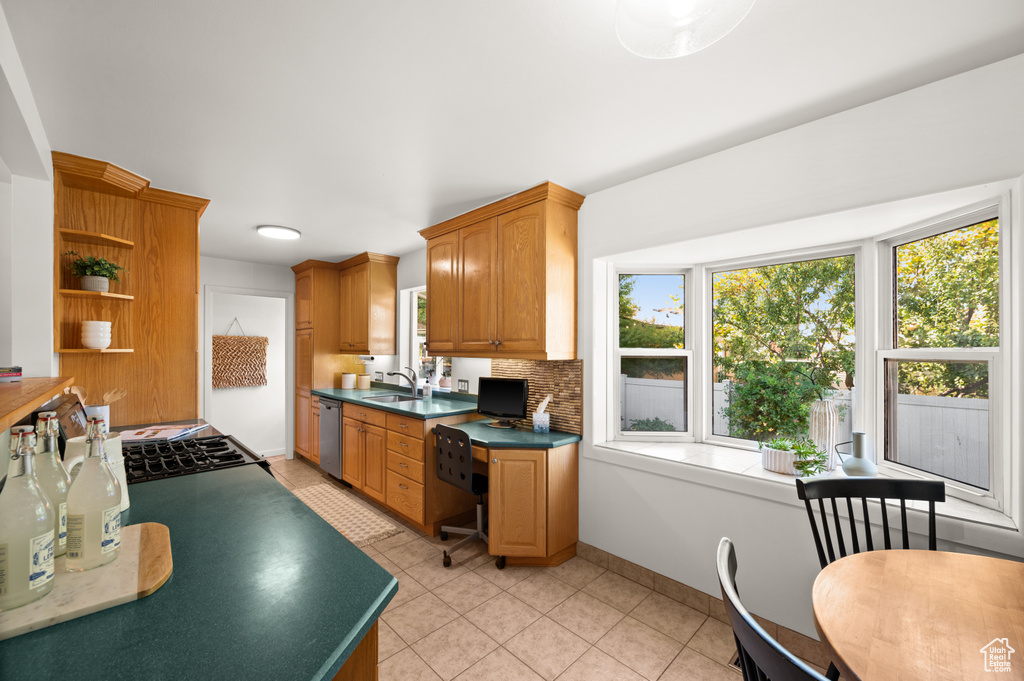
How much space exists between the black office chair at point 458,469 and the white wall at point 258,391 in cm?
326

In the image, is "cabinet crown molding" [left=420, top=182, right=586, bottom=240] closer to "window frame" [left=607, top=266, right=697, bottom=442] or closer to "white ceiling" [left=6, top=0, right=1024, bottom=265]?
"white ceiling" [left=6, top=0, right=1024, bottom=265]

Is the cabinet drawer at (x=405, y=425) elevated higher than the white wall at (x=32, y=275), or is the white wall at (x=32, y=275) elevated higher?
the white wall at (x=32, y=275)

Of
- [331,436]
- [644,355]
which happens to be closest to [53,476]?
[644,355]

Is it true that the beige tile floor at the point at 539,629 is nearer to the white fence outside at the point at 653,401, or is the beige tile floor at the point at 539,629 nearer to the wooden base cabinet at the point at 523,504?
the wooden base cabinet at the point at 523,504

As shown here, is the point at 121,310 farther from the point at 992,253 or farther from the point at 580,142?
the point at 992,253

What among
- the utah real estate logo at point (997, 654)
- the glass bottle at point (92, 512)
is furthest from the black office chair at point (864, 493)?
the glass bottle at point (92, 512)

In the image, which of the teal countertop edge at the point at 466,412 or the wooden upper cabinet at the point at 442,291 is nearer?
the teal countertop edge at the point at 466,412

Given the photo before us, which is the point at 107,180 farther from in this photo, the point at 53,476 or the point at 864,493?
the point at 864,493

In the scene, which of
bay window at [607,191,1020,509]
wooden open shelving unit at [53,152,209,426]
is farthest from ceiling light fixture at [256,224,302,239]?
bay window at [607,191,1020,509]

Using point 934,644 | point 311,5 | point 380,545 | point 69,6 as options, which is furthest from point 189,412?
point 934,644

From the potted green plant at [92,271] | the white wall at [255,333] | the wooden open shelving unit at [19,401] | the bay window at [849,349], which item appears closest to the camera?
the wooden open shelving unit at [19,401]

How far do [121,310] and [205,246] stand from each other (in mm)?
1906

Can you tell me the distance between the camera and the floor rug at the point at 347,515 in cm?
329

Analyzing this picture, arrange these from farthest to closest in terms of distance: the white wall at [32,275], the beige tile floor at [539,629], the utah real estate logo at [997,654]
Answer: the white wall at [32,275] < the beige tile floor at [539,629] < the utah real estate logo at [997,654]
